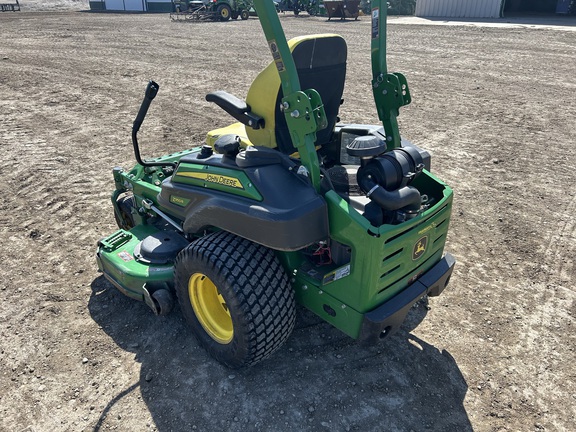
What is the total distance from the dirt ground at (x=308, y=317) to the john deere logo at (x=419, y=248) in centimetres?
75

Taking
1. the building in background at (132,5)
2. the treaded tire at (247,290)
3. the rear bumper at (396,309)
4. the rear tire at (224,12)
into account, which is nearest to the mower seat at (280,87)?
the treaded tire at (247,290)

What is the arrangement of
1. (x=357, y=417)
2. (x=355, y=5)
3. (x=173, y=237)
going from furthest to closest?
(x=355, y=5)
(x=173, y=237)
(x=357, y=417)

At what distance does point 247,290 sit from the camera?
254 cm

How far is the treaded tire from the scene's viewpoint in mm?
2547

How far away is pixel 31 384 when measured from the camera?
9.36ft

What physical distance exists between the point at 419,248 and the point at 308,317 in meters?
1.04

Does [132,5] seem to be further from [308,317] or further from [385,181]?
[385,181]

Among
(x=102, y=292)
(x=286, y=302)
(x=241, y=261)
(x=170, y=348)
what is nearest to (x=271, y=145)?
(x=241, y=261)

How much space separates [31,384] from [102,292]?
3.09ft

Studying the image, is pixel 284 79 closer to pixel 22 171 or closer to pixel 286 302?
pixel 286 302

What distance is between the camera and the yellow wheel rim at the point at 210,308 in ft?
9.71

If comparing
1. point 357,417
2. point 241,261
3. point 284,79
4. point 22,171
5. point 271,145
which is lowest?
point 357,417

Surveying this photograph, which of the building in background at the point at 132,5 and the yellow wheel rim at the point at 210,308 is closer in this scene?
the yellow wheel rim at the point at 210,308

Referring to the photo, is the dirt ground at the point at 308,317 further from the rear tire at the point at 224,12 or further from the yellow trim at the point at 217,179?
the rear tire at the point at 224,12
